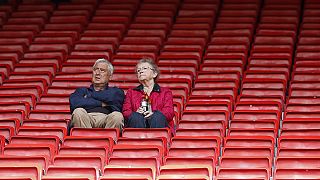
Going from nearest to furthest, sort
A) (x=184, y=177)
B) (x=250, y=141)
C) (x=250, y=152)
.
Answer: (x=184, y=177), (x=250, y=152), (x=250, y=141)

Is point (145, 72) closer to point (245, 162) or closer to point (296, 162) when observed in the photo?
point (245, 162)

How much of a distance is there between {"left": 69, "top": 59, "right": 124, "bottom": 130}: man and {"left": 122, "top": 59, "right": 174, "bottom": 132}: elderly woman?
0.40 ft

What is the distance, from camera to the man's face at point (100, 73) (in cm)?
1395

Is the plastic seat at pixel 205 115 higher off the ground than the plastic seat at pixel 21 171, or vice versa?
the plastic seat at pixel 205 115

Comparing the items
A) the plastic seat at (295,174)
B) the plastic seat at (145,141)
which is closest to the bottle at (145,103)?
the plastic seat at (145,141)

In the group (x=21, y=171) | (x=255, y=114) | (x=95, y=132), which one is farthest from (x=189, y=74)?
(x=21, y=171)

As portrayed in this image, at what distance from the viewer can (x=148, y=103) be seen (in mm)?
13664

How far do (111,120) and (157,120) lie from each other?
0.48 m

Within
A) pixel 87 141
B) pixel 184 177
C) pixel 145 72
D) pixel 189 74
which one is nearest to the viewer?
pixel 184 177

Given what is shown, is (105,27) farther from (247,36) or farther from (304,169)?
(304,169)

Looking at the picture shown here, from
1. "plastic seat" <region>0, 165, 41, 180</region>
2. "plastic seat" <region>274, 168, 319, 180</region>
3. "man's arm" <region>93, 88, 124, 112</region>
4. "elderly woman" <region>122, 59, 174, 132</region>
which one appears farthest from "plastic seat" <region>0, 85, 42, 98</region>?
"plastic seat" <region>274, 168, 319, 180</region>

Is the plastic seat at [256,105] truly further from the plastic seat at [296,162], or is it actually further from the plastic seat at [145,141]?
the plastic seat at [296,162]

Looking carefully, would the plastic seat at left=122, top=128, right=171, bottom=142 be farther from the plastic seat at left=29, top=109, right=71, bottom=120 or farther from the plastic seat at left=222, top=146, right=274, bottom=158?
the plastic seat at left=29, top=109, right=71, bottom=120

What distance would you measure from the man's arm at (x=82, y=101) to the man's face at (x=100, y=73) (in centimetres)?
20
